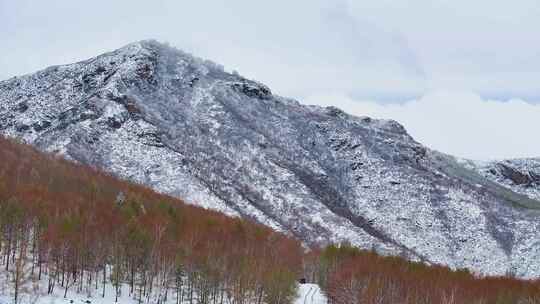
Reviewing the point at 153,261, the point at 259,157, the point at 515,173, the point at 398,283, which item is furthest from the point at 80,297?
the point at 515,173

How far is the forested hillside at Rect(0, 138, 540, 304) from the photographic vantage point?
92.4 ft

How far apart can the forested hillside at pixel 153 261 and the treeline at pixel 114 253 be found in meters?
0.08

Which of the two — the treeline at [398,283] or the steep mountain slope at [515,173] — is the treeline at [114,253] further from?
the steep mountain slope at [515,173]

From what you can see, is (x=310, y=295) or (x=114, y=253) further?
(x=310, y=295)

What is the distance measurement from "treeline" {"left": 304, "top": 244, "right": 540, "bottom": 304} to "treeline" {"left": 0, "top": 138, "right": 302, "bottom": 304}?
296 cm

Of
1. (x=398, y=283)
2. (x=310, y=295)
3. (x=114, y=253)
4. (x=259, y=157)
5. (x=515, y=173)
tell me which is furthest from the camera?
(x=515, y=173)

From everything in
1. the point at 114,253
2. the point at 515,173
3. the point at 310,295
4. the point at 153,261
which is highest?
the point at 515,173

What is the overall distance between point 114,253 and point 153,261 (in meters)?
2.32

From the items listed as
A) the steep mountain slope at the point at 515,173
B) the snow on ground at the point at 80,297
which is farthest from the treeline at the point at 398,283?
the steep mountain slope at the point at 515,173

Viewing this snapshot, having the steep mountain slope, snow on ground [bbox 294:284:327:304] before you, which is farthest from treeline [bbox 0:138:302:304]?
the steep mountain slope

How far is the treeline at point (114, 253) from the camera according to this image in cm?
2800

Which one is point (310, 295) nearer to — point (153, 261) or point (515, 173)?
point (153, 261)

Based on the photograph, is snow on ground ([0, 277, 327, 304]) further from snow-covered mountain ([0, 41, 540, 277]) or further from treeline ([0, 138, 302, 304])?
snow-covered mountain ([0, 41, 540, 277])

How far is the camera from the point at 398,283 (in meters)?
39.7
